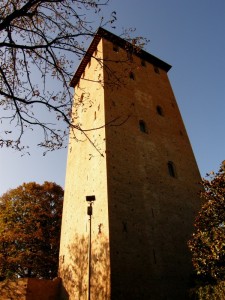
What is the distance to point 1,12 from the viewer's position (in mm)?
7176

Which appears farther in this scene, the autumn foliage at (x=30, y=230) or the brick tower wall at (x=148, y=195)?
the autumn foliage at (x=30, y=230)

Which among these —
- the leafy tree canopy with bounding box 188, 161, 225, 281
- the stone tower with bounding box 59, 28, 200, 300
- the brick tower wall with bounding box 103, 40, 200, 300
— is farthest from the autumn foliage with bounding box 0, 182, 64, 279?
the leafy tree canopy with bounding box 188, 161, 225, 281

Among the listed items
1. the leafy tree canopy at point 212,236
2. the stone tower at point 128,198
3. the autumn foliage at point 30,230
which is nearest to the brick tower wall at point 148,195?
the stone tower at point 128,198

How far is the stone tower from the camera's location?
10.9 m

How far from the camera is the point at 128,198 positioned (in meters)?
13.1

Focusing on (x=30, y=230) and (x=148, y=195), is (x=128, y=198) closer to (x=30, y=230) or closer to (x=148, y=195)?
(x=148, y=195)

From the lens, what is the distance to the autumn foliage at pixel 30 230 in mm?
19422

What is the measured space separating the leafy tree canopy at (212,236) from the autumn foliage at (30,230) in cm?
1259

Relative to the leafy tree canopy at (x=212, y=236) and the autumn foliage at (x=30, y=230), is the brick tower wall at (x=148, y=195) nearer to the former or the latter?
the leafy tree canopy at (x=212, y=236)

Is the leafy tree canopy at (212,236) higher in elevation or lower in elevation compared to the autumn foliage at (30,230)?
lower

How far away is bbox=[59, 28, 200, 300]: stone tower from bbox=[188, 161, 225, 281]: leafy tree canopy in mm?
2376

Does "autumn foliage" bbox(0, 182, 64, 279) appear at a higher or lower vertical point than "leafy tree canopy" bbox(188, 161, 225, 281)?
higher

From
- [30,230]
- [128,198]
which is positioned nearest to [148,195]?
[128,198]

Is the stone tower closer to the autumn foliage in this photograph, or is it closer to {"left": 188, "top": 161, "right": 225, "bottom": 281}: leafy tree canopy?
{"left": 188, "top": 161, "right": 225, "bottom": 281}: leafy tree canopy
